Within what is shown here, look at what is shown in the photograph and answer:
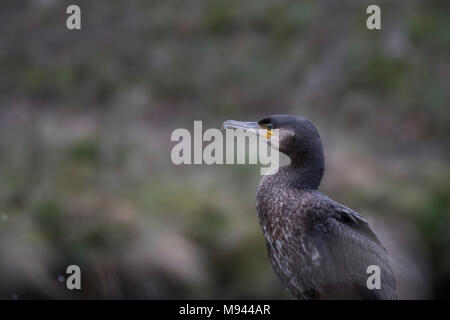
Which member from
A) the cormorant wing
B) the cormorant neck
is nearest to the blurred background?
the cormorant wing

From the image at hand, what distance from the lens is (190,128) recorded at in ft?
37.1

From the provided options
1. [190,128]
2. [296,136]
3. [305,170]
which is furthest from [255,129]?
[190,128]

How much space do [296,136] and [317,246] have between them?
2.01 ft

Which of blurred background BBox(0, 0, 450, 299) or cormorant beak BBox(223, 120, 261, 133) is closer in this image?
cormorant beak BBox(223, 120, 261, 133)

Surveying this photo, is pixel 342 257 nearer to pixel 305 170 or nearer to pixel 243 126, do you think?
pixel 305 170

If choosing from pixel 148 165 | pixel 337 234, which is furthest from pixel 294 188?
pixel 148 165

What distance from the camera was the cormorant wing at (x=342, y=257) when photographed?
320 cm

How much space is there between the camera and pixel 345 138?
10008 mm

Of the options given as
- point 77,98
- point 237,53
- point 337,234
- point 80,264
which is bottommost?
point 80,264

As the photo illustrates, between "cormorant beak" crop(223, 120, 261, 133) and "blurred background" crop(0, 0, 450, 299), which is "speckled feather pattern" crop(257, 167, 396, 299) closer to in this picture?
"cormorant beak" crop(223, 120, 261, 133)

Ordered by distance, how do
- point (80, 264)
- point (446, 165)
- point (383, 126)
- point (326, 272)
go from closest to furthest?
point (326, 272) → point (80, 264) → point (446, 165) → point (383, 126)

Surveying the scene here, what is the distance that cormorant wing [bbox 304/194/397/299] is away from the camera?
10.5 ft

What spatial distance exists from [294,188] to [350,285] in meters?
0.61

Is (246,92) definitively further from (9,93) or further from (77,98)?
(9,93)
